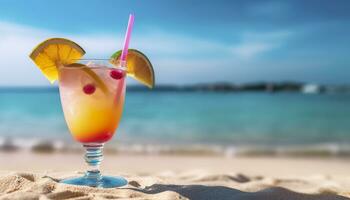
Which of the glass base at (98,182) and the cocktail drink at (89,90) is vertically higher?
the cocktail drink at (89,90)

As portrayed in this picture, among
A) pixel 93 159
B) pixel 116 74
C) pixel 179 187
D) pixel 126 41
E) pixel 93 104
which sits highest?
pixel 126 41

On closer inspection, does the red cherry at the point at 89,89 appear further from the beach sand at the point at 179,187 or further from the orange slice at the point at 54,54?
the beach sand at the point at 179,187

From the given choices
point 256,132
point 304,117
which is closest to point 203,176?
point 256,132

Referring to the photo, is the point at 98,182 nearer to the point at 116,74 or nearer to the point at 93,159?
the point at 93,159

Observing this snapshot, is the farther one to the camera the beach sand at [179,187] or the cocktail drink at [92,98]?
the cocktail drink at [92,98]

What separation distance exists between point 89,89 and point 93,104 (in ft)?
0.21

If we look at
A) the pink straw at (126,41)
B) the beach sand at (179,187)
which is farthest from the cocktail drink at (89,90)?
the beach sand at (179,187)

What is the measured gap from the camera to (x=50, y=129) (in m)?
11.3

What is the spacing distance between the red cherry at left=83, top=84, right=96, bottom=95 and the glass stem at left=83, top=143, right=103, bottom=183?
8.6 inches

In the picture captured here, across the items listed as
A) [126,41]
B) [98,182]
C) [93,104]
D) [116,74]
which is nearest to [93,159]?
[98,182]

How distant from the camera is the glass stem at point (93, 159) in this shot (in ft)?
6.35

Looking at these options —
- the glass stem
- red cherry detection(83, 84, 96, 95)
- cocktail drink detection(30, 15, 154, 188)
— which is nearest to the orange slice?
cocktail drink detection(30, 15, 154, 188)

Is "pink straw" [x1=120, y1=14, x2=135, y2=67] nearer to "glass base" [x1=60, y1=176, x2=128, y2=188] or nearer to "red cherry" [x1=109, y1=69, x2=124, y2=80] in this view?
"red cherry" [x1=109, y1=69, x2=124, y2=80]

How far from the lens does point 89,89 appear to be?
6.31 feet
